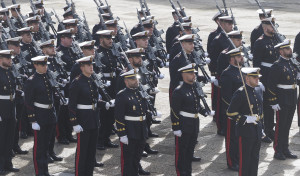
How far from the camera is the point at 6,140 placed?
12305mm

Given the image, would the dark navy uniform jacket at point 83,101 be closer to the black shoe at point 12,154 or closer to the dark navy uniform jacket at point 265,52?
the black shoe at point 12,154

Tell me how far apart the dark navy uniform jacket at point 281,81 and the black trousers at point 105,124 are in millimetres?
2933

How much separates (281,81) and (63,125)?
401cm

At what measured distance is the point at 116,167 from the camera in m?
12.5

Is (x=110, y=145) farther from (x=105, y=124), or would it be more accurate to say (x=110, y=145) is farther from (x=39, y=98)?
(x=39, y=98)

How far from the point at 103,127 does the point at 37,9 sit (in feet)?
14.9

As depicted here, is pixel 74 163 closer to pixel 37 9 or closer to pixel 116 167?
pixel 116 167

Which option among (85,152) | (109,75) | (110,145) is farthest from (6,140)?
(109,75)

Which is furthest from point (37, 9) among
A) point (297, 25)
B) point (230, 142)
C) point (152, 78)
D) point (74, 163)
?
point (297, 25)

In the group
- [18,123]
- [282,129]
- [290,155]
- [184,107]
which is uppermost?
[184,107]

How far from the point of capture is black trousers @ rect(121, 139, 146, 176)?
37.1 ft

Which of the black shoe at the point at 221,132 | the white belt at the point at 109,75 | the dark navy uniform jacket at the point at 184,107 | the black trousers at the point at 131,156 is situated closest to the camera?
the black trousers at the point at 131,156

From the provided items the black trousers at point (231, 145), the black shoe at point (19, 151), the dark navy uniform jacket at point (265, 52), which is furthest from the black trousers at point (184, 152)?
the dark navy uniform jacket at point (265, 52)

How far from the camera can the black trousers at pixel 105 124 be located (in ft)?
44.6
